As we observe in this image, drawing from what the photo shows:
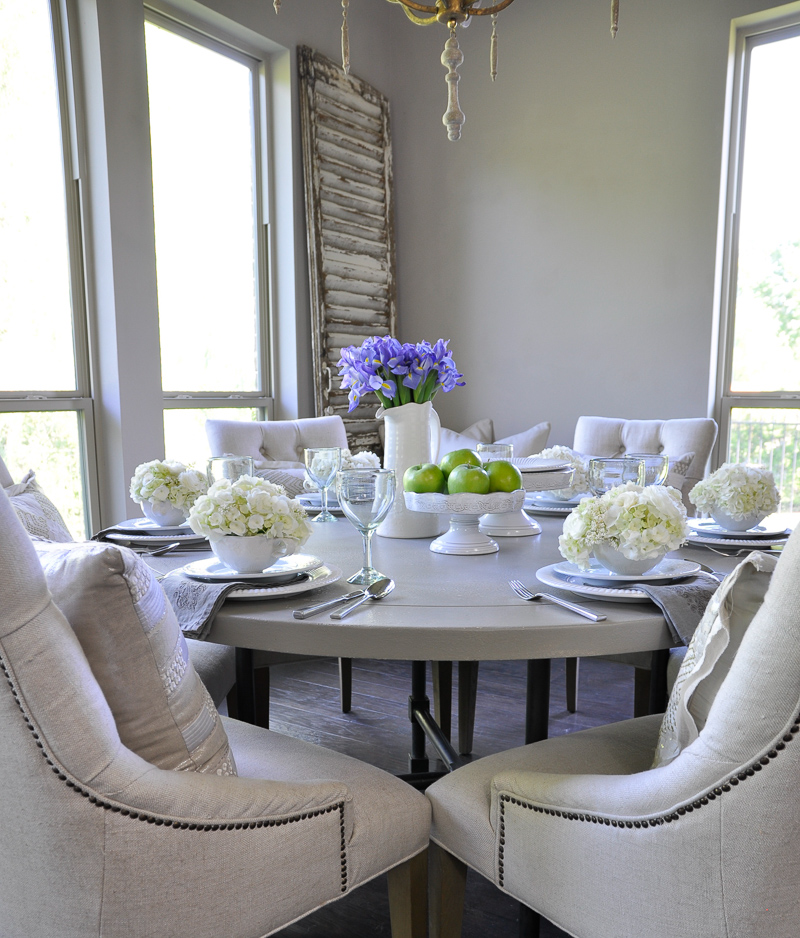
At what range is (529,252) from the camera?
385 cm

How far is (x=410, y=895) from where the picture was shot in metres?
0.98

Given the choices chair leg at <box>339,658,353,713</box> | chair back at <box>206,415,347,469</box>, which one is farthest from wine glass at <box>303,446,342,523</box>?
chair leg at <box>339,658,353,713</box>

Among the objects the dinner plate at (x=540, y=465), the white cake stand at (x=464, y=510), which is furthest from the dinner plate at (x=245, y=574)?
the dinner plate at (x=540, y=465)

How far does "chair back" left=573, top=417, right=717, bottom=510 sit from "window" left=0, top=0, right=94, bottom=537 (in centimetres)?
198

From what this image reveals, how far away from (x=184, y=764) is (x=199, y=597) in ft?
0.92

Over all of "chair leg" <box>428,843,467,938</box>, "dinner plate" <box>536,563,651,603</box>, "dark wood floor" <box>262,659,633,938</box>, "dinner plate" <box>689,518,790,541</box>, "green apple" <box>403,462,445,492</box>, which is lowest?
"dark wood floor" <box>262,659,633,938</box>

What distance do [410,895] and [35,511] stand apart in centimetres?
93

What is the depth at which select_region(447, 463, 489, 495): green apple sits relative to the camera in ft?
4.43

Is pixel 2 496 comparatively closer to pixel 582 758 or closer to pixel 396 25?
pixel 582 758

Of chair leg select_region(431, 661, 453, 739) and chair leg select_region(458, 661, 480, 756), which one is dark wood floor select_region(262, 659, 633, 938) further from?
chair leg select_region(431, 661, 453, 739)

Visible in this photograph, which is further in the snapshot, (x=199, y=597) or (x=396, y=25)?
(x=396, y=25)

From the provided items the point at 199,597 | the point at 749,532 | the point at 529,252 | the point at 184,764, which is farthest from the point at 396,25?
the point at 184,764

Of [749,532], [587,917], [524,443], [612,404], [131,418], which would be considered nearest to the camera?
[587,917]

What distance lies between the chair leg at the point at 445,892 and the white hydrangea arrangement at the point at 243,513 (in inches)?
19.9
